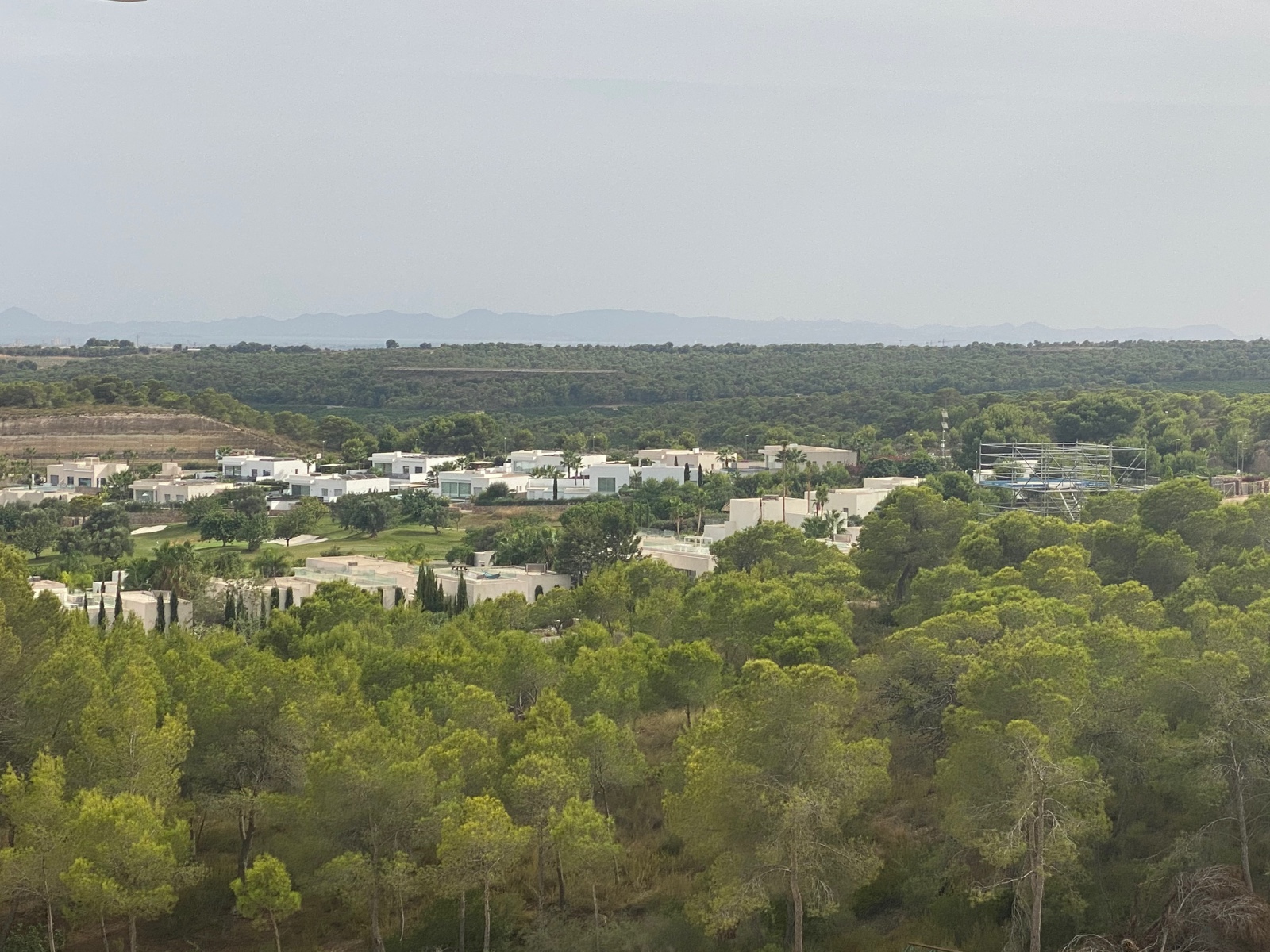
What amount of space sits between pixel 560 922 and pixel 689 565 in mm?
20435

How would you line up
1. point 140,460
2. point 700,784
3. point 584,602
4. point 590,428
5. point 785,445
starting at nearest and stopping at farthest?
point 700,784 < point 584,602 < point 785,445 < point 140,460 < point 590,428

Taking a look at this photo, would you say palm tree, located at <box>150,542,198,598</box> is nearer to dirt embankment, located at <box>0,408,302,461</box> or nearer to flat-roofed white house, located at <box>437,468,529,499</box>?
flat-roofed white house, located at <box>437,468,529,499</box>

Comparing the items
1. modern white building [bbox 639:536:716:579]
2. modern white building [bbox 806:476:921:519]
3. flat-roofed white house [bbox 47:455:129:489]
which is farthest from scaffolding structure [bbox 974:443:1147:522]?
flat-roofed white house [bbox 47:455:129:489]

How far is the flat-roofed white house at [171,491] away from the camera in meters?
53.5

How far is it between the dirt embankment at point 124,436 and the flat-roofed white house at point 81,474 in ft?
24.8

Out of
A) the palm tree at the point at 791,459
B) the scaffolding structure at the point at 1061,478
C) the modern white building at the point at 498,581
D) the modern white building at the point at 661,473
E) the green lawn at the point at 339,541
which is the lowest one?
the green lawn at the point at 339,541

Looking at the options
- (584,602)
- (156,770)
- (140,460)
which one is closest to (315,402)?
(140,460)

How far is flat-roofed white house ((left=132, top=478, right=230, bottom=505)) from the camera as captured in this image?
53531mm

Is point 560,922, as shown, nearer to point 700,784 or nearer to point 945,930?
point 700,784

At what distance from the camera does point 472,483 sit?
55906 millimetres

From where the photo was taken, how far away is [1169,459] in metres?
45.0

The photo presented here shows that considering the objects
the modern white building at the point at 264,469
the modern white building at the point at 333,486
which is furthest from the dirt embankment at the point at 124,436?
the modern white building at the point at 333,486

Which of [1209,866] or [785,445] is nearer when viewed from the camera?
[1209,866]

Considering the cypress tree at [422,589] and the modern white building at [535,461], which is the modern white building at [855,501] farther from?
the modern white building at [535,461]
